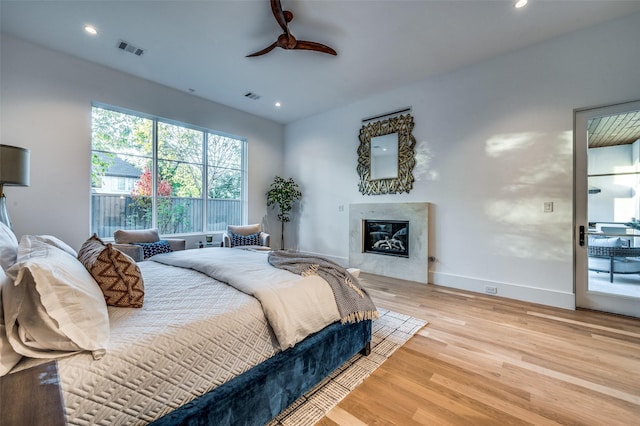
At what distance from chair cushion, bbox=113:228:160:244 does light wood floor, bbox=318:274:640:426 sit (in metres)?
3.44

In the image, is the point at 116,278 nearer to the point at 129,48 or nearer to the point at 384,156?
the point at 129,48

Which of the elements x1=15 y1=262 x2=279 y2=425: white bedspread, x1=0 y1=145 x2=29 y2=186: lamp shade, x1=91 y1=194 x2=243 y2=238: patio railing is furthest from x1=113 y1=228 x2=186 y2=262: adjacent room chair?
x1=15 y1=262 x2=279 y2=425: white bedspread

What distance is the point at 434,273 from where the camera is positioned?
3.97 metres

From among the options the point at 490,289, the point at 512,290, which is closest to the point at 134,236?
the point at 490,289

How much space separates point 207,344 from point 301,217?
481 centimetres

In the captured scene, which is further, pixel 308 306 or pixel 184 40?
pixel 184 40

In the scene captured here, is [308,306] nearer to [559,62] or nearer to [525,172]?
[525,172]

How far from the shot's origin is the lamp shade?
2.15m

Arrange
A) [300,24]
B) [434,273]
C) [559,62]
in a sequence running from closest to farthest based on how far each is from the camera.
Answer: [300,24]
[559,62]
[434,273]

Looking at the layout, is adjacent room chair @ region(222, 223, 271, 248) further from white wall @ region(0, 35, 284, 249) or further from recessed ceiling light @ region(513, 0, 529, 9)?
recessed ceiling light @ region(513, 0, 529, 9)

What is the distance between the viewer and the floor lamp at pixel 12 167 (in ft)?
7.07

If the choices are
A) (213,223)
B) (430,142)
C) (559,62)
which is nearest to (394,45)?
(430,142)

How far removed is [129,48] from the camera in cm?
330

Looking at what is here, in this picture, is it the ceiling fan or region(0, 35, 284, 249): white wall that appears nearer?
the ceiling fan
